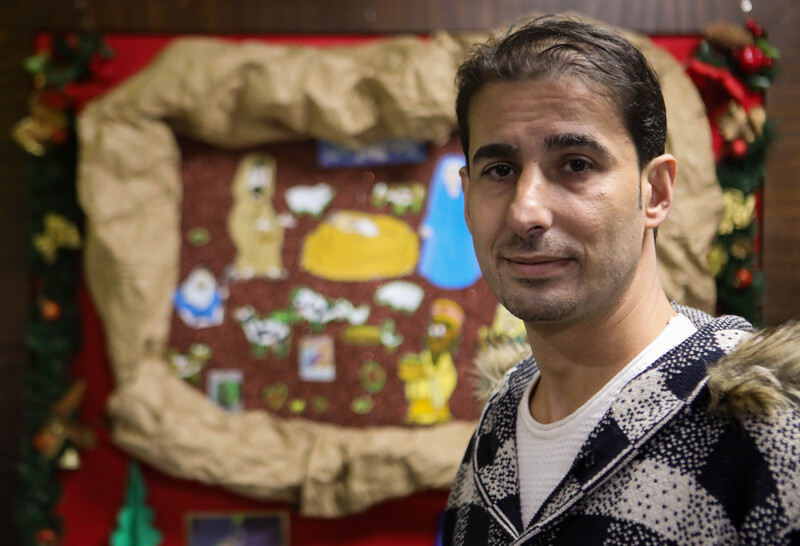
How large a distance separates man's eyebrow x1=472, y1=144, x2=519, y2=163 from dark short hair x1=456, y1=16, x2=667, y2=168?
9 cm

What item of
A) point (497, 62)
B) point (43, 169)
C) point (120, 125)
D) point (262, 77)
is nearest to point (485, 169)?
point (497, 62)

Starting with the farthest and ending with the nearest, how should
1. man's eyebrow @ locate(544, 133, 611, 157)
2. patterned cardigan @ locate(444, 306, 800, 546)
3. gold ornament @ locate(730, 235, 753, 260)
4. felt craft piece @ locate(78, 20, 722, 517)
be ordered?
gold ornament @ locate(730, 235, 753, 260) < felt craft piece @ locate(78, 20, 722, 517) < man's eyebrow @ locate(544, 133, 611, 157) < patterned cardigan @ locate(444, 306, 800, 546)

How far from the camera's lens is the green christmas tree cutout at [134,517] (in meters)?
2.26

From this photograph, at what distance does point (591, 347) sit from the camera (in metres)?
0.88

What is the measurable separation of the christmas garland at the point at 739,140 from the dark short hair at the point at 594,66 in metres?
1.55

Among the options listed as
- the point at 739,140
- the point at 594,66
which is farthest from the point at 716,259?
the point at 594,66

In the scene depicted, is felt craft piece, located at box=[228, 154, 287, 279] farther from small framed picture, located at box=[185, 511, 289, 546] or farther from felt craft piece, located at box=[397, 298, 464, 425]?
small framed picture, located at box=[185, 511, 289, 546]

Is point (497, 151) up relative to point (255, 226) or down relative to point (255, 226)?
up

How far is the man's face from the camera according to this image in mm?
823

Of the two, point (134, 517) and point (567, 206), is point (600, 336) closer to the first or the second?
point (567, 206)

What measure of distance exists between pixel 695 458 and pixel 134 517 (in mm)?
2040

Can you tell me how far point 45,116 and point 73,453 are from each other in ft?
3.68

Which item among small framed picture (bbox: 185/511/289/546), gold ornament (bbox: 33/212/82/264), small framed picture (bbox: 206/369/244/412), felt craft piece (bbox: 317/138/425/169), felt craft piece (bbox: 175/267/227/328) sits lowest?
small framed picture (bbox: 185/511/289/546)

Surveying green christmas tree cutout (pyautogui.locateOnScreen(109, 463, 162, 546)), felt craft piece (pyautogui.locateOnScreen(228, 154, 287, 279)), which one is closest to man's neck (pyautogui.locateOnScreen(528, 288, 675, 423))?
felt craft piece (pyautogui.locateOnScreen(228, 154, 287, 279))
